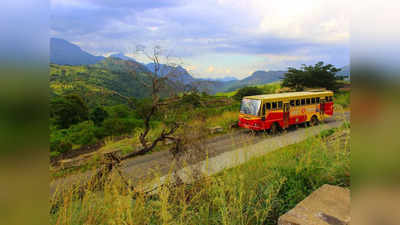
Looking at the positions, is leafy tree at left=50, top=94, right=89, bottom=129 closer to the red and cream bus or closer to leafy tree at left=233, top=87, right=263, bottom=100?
the red and cream bus

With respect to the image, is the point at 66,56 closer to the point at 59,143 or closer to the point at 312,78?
the point at 59,143

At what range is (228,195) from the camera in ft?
8.63

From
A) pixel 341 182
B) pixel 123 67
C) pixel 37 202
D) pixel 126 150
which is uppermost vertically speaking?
pixel 123 67

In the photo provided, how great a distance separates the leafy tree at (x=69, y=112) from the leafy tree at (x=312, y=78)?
637 inches

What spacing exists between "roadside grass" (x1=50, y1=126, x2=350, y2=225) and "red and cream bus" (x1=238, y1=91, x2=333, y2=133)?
5.05 m

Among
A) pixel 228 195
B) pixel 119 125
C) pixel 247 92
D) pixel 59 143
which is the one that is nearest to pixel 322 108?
pixel 247 92

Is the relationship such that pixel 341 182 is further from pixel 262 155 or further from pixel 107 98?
pixel 107 98

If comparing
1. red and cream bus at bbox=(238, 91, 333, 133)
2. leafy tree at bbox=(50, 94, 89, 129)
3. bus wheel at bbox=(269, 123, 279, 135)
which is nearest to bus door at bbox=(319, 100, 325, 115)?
red and cream bus at bbox=(238, 91, 333, 133)

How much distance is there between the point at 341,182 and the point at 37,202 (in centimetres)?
331

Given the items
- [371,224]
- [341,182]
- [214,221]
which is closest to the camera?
[371,224]

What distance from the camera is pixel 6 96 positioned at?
0.53 meters

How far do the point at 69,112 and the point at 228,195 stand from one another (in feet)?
25.6

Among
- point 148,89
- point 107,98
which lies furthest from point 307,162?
point 107,98

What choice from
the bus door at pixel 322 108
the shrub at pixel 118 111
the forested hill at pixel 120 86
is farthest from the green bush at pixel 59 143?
the bus door at pixel 322 108
